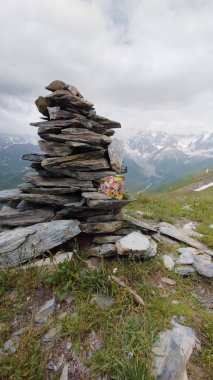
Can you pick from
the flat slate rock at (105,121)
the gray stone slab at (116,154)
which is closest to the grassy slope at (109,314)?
the gray stone slab at (116,154)

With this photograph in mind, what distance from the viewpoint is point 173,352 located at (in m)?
4.89

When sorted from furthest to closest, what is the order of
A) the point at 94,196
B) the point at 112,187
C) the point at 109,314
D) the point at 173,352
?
the point at 112,187, the point at 94,196, the point at 109,314, the point at 173,352

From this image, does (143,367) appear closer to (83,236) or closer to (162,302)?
(162,302)

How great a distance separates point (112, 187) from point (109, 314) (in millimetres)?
4251

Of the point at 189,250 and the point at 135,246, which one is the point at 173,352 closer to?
the point at 135,246

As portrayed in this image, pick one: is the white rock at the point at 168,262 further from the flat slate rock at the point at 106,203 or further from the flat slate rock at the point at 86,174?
the flat slate rock at the point at 86,174

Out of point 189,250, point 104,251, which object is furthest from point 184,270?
point 104,251

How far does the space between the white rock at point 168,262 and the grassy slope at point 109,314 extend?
19 centimetres

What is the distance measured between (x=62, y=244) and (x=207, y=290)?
4.78 m

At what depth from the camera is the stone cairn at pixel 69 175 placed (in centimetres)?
830

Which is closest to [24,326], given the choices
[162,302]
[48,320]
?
[48,320]

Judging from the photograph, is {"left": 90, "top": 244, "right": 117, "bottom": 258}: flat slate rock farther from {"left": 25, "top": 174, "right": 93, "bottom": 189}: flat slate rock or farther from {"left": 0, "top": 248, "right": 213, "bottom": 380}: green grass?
{"left": 25, "top": 174, "right": 93, "bottom": 189}: flat slate rock

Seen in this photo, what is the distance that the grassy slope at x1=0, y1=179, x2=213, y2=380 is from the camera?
4609 millimetres

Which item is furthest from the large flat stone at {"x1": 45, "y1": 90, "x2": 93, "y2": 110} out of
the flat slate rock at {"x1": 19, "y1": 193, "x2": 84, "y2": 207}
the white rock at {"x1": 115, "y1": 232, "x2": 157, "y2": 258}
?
the white rock at {"x1": 115, "y1": 232, "x2": 157, "y2": 258}
